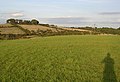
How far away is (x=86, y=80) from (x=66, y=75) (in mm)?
1579

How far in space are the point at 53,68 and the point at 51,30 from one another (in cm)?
5044

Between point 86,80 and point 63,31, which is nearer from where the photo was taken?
point 86,80

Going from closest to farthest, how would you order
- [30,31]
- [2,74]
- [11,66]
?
[2,74] < [11,66] < [30,31]

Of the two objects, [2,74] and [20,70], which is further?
[20,70]

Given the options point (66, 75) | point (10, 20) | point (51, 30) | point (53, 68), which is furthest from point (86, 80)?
point (10, 20)

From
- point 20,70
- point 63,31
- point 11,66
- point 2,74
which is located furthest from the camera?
point 63,31

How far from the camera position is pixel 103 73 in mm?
15516

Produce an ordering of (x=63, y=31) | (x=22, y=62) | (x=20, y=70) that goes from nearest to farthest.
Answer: (x=20, y=70)
(x=22, y=62)
(x=63, y=31)

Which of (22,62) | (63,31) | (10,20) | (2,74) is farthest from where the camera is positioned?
(10,20)

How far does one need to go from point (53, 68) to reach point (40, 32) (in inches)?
1828

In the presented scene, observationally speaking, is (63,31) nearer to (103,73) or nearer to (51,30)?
(51,30)

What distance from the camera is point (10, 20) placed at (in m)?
81.6

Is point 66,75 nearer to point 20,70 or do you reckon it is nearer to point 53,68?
point 53,68

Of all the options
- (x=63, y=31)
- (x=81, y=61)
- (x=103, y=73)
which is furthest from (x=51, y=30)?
(x=103, y=73)
